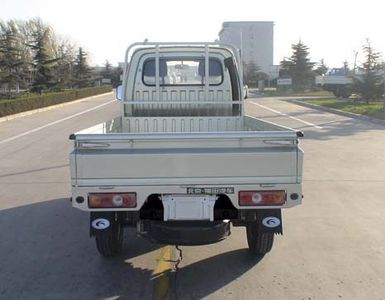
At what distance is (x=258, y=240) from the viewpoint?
18.8ft

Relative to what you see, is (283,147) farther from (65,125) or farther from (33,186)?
(65,125)

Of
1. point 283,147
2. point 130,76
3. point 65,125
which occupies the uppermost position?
point 130,76

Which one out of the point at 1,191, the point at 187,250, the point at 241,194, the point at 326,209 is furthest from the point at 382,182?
the point at 1,191

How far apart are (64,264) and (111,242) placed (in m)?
0.53

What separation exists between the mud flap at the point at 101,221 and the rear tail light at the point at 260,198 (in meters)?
1.23

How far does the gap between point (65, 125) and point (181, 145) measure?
19.3 meters

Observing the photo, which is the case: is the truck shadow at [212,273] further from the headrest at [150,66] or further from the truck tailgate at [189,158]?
the headrest at [150,66]

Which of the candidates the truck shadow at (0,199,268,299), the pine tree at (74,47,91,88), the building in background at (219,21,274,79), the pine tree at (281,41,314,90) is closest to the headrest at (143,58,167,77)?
the truck shadow at (0,199,268,299)

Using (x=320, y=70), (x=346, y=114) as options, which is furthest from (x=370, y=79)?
(x=320, y=70)

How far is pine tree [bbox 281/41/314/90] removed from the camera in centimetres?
6209

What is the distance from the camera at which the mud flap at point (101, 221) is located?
17.3ft

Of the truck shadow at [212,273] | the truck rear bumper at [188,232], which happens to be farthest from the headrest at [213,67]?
the truck rear bumper at [188,232]

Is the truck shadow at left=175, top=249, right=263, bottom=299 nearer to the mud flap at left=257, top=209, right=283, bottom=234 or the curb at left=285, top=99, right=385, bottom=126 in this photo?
the mud flap at left=257, top=209, right=283, bottom=234

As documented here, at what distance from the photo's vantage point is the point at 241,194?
16.3 ft
